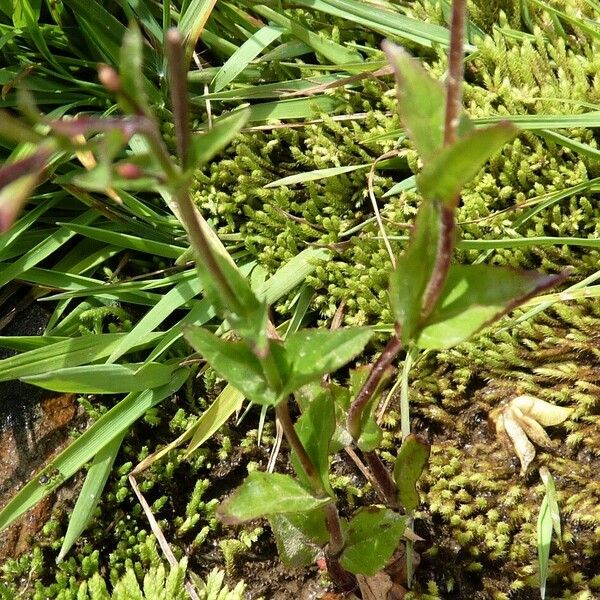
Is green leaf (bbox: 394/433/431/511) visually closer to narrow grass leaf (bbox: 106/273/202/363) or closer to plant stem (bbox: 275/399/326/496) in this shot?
plant stem (bbox: 275/399/326/496)

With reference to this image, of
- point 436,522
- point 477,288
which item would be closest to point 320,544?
point 436,522

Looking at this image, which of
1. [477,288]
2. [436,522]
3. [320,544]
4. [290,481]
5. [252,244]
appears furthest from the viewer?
[252,244]

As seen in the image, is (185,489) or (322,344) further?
(185,489)

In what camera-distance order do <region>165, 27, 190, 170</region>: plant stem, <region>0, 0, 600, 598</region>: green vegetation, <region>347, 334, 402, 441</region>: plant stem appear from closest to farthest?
<region>165, 27, 190, 170</region>: plant stem, <region>347, 334, 402, 441</region>: plant stem, <region>0, 0, 600, 598</region>: green vegetation

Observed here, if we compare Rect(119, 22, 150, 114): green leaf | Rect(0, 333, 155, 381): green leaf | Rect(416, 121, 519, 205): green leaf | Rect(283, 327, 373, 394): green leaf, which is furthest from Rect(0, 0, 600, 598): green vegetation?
Rect(119, 22, 150, 114): green leaf

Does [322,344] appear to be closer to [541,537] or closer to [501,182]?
[541,537]

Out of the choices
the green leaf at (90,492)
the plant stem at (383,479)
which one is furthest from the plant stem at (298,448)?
the green leaf at (90,492)
